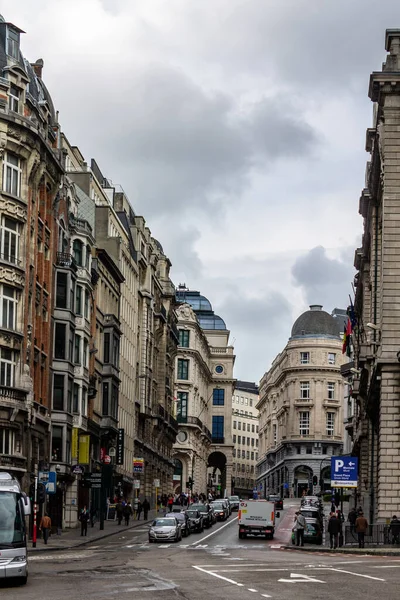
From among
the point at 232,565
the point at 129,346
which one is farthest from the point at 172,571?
the point at 129,346

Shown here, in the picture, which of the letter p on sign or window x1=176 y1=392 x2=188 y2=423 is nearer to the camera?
the letter p on sign

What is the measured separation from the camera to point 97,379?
314 feet

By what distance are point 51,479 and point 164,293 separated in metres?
80.4

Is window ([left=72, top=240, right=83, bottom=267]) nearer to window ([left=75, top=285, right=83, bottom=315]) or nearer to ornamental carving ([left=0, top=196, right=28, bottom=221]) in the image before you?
window ([left=75, top=285, right=83, bottom=315])

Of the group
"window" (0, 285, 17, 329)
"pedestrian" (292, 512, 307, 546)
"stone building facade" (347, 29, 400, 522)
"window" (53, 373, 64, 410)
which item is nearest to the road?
"pedestrian" (292, 512, 307, 546)

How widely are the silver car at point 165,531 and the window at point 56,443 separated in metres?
8.58

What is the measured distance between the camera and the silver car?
232 feet

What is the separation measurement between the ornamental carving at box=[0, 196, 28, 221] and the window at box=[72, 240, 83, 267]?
15.3 m

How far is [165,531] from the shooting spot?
70812mm

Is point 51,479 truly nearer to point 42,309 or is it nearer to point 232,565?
point 42,309

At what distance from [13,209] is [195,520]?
26.9m

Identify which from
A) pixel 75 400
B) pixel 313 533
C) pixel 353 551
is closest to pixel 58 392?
pixel 75 400

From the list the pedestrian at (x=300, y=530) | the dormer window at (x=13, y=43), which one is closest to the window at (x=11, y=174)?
the dormer window at (x=13, y=43)

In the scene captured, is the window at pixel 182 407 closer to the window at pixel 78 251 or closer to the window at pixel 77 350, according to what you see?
the window at pixel 78 251
